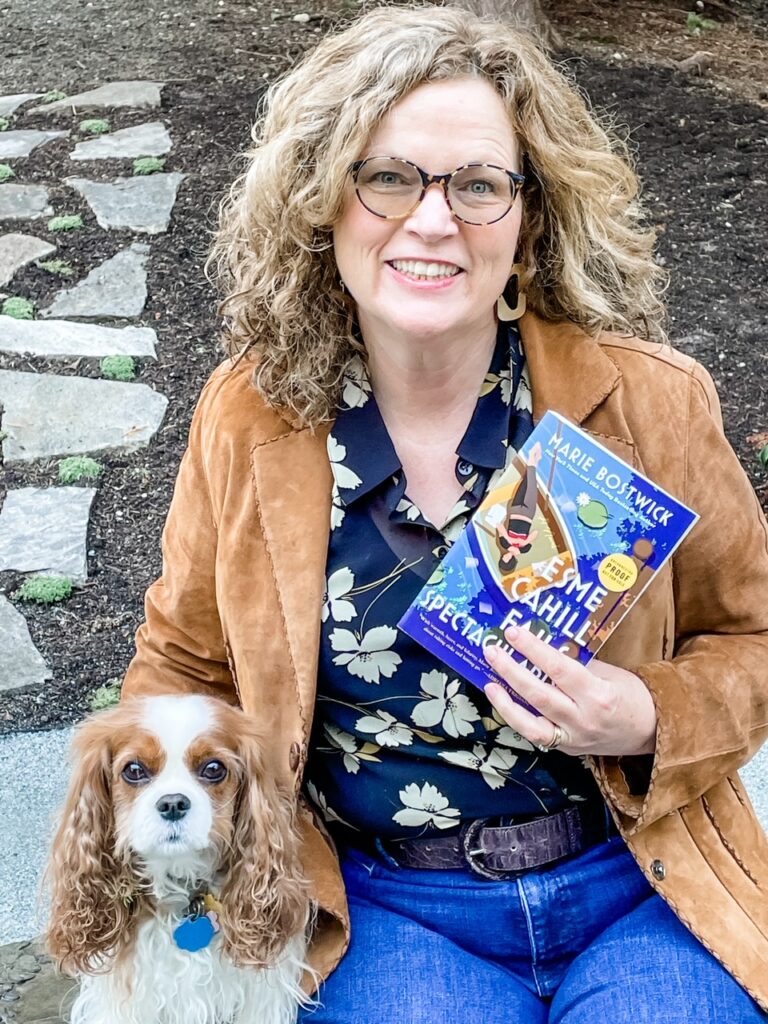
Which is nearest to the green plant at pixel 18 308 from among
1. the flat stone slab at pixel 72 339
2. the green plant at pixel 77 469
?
the flat stone slab at pixel 72 339

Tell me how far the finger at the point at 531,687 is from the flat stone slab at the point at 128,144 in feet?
20.6

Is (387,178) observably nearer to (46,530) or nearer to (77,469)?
(46,530)

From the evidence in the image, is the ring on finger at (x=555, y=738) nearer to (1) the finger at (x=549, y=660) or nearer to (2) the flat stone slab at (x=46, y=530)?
(1) the finger at (x=549, y=660)

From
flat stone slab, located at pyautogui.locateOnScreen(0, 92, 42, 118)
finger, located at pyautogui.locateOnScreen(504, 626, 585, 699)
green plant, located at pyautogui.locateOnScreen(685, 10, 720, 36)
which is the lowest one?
flat stone slab, located at pyautogui.locateOnScreen(0, 92, 42, 118)

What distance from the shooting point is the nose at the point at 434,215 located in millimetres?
2256

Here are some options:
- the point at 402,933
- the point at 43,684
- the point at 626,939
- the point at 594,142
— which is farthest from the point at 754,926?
the point at 43,684

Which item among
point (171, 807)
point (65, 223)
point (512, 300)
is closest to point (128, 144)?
point (65, 223)

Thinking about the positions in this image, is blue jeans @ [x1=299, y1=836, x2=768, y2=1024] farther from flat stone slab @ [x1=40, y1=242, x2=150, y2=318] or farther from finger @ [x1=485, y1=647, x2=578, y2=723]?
flat stone slab @ [x1=40, y1=242, x2=150, y2=318]

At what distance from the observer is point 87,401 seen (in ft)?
18.4

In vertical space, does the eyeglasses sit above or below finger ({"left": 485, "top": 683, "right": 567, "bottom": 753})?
above

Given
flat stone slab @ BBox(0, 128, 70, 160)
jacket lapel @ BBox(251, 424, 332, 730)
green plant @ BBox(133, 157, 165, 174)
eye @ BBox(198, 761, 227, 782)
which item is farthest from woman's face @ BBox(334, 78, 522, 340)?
flat stone slab @ BBox(0, 128, 70, 160)

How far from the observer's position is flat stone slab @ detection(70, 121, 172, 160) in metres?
7.75

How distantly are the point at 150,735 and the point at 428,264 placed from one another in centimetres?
100

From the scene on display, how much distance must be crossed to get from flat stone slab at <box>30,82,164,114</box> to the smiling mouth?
675 centimetres
